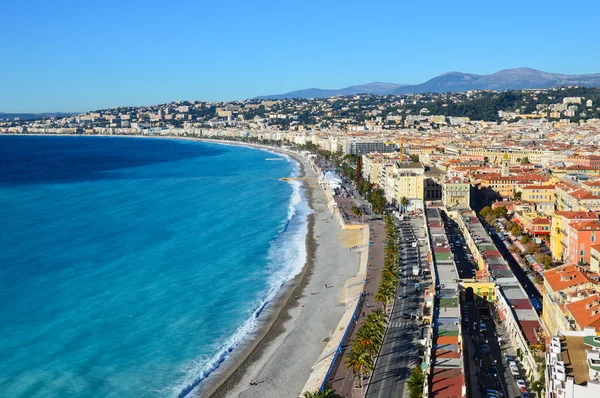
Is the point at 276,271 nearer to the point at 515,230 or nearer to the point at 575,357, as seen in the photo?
→ the point at 515,230

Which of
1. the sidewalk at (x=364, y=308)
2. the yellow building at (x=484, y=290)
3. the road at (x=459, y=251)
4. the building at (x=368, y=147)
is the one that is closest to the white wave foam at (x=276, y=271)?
the sidewalk at (x=364, y=308)

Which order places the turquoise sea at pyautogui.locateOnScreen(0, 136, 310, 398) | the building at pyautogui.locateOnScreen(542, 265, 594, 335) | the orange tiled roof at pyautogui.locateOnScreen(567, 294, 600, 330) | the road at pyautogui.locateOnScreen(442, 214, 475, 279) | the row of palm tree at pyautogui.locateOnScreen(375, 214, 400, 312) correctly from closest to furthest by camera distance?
1. the orange tiled roof at pyautogui.locateOnScreen(567, 294, 600, 330)
2. the building at pyautogui.locateOnScreen(542, 265, 594, 335)
3. the turquoise sea at pyautogui.locateOnScreen(0, 136, 310, 398)
4. the row of palm tree at pyautogui.locateOnScreen(375, 214, 400, 312)
5. the road at pyautogui.locateOnScreen(442, 214, 475, 279)

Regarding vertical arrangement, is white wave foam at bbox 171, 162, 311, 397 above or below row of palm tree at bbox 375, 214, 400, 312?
below

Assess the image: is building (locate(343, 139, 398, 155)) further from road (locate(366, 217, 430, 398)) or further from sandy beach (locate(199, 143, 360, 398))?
road (locate(366, 217, 430, 398))

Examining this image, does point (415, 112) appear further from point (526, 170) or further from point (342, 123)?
point (526, 170)

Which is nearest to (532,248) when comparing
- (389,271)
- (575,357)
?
(389,271)

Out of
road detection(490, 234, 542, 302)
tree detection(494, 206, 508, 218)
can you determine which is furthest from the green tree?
tree detection(494, 206, 508, 218)

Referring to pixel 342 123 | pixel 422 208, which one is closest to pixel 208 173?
pixel 422 208
